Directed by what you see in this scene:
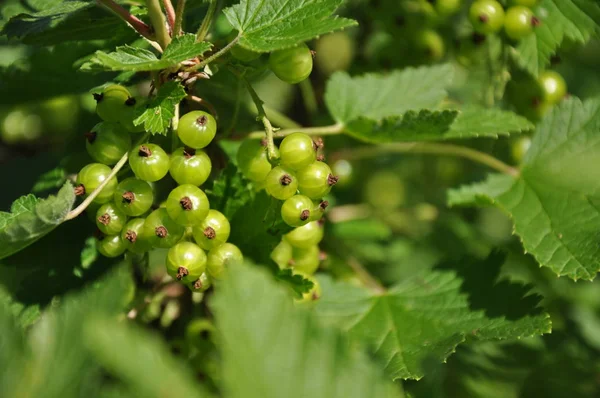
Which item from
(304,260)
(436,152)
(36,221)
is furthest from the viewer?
(436,152)

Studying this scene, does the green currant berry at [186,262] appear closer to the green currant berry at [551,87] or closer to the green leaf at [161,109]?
the green leaf at [161,109]

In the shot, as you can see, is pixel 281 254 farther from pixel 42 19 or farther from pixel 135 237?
pixel 42 19

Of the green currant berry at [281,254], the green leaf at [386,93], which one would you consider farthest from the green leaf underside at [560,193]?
the green currant berry at [281,254]

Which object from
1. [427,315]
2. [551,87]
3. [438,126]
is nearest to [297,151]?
[438,126]

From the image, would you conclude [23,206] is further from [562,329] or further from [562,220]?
[562,329]

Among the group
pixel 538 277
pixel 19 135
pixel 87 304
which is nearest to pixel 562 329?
pixel 538 277

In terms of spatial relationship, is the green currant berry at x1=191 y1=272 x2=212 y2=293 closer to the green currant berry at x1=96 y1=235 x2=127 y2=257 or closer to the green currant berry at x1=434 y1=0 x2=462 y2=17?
the green currant berry at x1=96 y1=235 x2=127 y2=257
